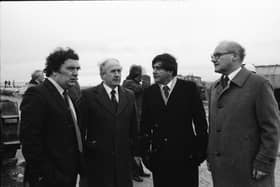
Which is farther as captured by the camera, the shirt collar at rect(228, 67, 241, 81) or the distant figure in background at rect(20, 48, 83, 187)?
the shirt collar at rect(228, 67, 241, 81)

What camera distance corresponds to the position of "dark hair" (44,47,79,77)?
284cm

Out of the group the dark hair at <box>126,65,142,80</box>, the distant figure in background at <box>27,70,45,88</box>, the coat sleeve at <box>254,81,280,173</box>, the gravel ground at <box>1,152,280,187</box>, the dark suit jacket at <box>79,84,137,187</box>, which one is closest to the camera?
the coat sleeve at <box>254,81,280,173</box>

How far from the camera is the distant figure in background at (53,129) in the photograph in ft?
8.30

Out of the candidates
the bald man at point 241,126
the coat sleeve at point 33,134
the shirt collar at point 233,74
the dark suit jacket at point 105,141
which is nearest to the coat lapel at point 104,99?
the dark suit jacket at point 105,141

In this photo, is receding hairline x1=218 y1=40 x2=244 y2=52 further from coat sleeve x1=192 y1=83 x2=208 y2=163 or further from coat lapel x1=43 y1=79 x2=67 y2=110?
coat lapel x1=43 y1=79 x2=67 y2=110

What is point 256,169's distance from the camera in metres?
2.73

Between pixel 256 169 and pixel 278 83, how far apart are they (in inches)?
575

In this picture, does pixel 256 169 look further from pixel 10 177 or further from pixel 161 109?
pixel 10 177

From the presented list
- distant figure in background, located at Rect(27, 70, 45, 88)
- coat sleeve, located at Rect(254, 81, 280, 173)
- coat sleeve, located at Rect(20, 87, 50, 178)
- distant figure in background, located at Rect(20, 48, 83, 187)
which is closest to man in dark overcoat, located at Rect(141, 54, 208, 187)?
coat sleeve, located at Rect(254, 81, 280, 173)

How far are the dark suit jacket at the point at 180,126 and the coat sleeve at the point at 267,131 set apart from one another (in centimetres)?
69

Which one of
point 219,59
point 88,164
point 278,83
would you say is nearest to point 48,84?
point 88,164

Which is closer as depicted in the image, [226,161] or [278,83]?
[226,161]

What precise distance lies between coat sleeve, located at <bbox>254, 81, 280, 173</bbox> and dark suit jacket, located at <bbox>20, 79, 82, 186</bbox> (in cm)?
169

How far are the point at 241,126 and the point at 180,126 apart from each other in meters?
0.67
